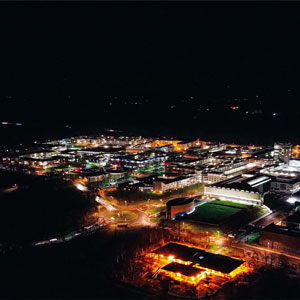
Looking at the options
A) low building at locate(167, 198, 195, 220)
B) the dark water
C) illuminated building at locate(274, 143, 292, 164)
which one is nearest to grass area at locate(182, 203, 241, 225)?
low building at locate(167, 198, 195, 220)

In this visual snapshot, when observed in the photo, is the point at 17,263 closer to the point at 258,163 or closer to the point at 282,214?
the point at 282,214

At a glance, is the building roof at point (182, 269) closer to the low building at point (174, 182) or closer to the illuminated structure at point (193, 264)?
the illuminated structure at point (193, 264)

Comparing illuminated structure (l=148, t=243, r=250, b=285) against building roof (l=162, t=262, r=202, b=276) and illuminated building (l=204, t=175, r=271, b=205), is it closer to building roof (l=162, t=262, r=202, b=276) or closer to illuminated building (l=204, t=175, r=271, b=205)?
building roof (l=162, t=262, r=202, b=276)

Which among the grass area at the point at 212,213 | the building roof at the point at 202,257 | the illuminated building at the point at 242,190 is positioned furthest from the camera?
the illuminated building at the point at 242,190

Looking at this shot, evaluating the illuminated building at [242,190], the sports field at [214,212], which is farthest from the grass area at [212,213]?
the illuminated building at [242,190]

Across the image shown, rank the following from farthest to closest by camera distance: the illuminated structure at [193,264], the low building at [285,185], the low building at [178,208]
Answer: the low building at [285,185] < the low building at [178,208] < the illuminated structure at [193,264]

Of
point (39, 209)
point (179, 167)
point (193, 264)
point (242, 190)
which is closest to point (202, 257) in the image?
point (193, 264)

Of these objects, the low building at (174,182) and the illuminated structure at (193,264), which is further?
the low building at (174,182)
